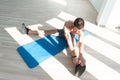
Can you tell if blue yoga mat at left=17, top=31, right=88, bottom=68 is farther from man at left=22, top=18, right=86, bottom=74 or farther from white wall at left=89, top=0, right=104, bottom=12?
white wall at left=89, top=0, right=104, bottom=12

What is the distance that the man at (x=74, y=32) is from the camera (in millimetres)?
2164

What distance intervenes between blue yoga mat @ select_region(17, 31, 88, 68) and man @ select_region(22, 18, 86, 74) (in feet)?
0.39

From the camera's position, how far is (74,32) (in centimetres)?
248

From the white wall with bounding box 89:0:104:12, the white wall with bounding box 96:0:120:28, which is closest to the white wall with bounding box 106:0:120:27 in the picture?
the white wall with bounding box 96:0:120:28

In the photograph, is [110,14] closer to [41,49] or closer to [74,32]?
[74,32]

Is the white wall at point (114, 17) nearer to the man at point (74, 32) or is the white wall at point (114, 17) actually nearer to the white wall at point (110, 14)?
the white wall at point (110, 14)

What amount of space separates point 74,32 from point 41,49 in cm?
53

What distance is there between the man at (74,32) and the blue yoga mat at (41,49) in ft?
0.39

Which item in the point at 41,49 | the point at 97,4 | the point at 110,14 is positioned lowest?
the point at 41,49

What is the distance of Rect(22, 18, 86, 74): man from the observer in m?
2.16

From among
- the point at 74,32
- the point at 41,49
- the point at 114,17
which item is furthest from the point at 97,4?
the point at 41,49

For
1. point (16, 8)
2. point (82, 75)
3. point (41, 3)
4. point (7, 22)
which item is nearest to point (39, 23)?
point (7, 22)

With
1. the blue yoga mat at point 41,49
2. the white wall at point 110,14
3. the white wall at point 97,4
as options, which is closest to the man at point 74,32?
the blue yoga mat at point 41,49

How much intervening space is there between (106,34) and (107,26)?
1.15ft
